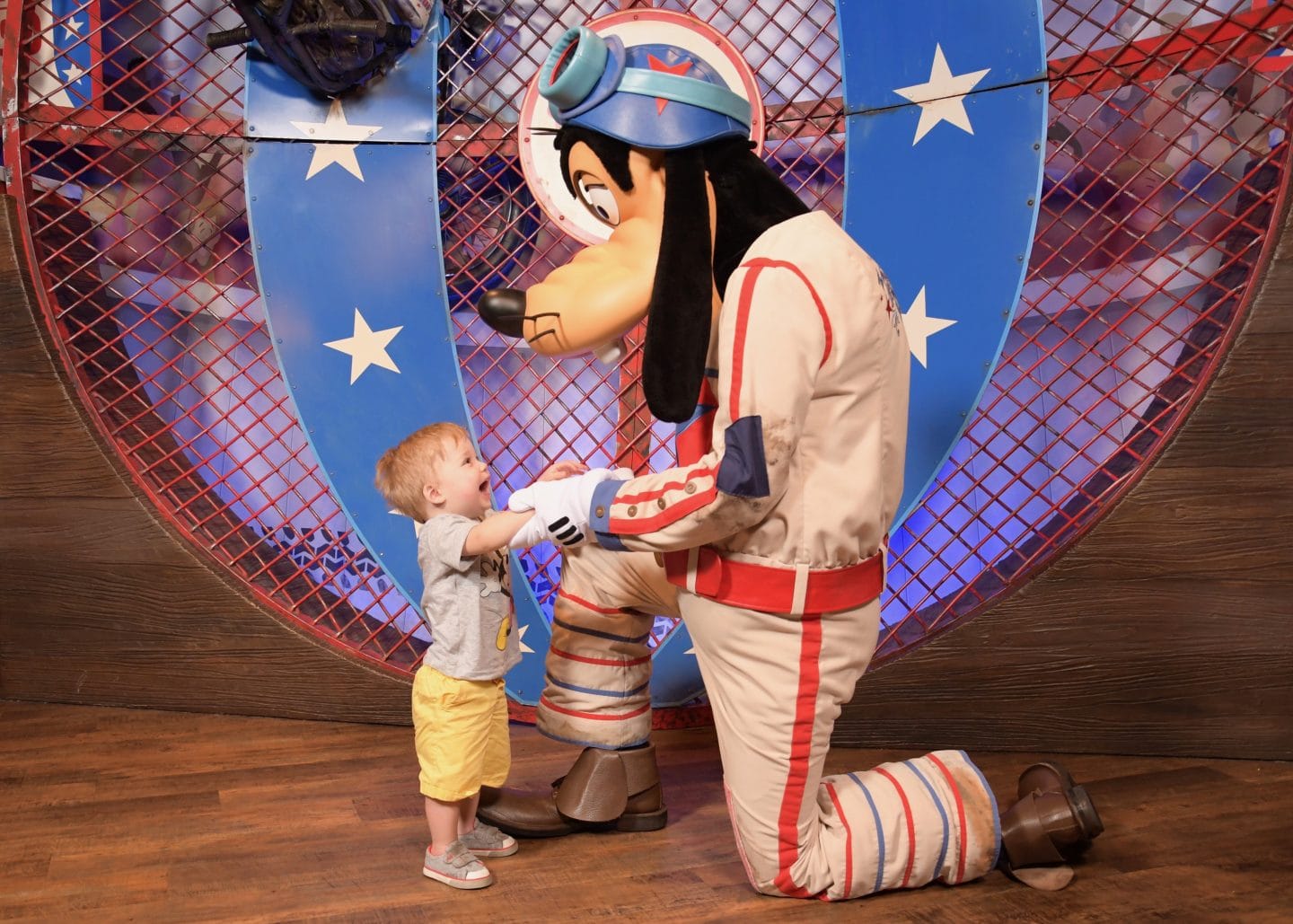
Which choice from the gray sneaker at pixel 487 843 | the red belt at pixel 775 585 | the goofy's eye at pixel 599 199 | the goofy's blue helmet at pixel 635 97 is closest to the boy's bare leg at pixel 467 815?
the gray sneaker at pixel 487 843

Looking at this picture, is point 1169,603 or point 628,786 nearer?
point 628,786

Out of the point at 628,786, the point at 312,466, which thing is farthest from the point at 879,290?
the point at 312,466

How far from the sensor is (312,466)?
8.68 feet

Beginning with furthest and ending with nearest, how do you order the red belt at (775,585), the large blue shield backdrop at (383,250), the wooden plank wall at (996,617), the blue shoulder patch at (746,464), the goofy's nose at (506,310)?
the large blue shield backdrop at (383,250)
the wooden plank wall at (996,617)
the goofy's nose at (506,310)
the red belt at (775,585)
the blue shoulder patch at (746,464)

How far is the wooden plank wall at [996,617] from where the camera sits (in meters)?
2.17

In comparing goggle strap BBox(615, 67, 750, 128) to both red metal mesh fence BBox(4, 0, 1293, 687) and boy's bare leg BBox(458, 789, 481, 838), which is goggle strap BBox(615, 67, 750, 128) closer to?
red metal mesh fence BBox(4, 0, 1293, 687)

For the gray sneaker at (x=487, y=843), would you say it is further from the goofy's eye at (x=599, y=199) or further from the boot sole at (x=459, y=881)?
the goofy's eye at (x=599, y=199)

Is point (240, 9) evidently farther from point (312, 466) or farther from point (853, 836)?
point (853, 836)

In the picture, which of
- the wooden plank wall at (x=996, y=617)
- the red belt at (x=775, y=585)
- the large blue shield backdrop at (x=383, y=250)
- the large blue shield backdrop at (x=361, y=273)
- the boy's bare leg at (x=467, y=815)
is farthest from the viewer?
the large blue shield backdrop at (x=361, y=273)

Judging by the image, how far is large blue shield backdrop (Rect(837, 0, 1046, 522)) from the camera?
2.25m

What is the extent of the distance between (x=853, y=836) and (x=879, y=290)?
2.42ft

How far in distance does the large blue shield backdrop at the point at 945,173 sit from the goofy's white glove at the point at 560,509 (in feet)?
2.84

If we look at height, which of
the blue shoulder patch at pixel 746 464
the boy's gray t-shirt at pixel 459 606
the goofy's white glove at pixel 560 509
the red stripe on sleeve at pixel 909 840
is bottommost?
the red stripe on sleeve at pixel 909 840

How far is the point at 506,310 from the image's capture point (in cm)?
173
